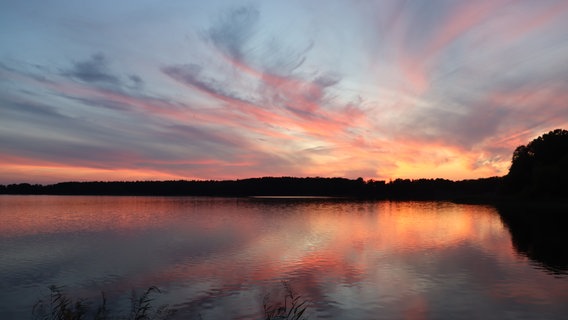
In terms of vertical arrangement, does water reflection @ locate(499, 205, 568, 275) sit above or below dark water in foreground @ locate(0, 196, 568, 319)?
above

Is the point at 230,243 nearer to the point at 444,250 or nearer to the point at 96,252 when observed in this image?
the point at 96,252

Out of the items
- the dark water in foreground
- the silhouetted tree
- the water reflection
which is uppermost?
the silhouetted tree

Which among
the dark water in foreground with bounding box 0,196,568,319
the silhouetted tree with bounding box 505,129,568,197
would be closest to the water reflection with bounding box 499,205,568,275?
the dark water in foreground with bounding box 0,196,568,319

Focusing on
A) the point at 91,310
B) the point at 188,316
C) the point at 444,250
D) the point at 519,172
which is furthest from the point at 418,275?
the point at 519,172

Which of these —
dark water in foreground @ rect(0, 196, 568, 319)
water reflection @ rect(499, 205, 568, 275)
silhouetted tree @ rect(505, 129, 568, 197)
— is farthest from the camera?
silhouetted tree @ rect(505, 129, 568, 197)

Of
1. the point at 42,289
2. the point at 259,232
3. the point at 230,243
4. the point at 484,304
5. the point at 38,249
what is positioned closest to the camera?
the point at 484,304

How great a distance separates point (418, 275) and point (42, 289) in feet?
72.8

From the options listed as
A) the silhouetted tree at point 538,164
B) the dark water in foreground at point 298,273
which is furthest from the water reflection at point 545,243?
the silhouetted tree at point 538,164

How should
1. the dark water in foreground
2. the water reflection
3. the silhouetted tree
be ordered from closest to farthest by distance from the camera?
the dark water in foreground < the water reflection < the silhouetted tree

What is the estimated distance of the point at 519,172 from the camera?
11881 cm

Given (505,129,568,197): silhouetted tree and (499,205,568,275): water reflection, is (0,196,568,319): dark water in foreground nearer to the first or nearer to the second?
(499,205,568,275): water reflection

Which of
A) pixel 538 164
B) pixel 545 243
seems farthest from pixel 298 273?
pixel 538 164

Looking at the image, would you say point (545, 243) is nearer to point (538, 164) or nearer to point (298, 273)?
point (298, 273)

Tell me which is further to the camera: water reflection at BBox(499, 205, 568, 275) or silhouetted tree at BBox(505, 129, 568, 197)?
silhouetted tree at BBox(505, 129, 568, 197)
